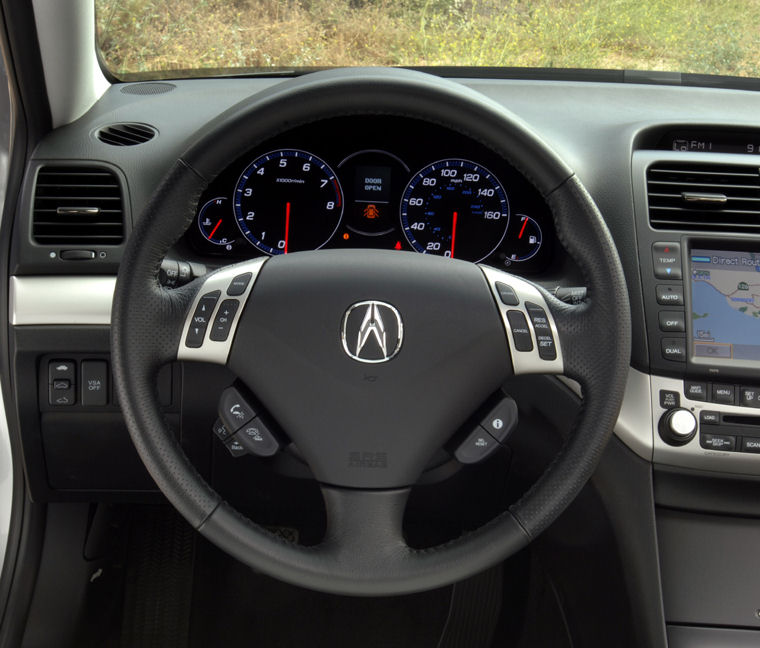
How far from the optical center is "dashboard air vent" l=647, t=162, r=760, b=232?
1.46 meters

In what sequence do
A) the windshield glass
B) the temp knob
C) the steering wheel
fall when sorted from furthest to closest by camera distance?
1. the windshield glass
2. the temp knob
3. the steering wheel

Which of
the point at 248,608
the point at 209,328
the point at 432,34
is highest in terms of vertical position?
the point at 432,34

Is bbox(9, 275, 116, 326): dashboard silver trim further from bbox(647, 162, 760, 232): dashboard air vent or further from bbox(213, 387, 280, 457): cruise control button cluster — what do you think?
bbox(647, 162, 760, 232): dashboard air vent

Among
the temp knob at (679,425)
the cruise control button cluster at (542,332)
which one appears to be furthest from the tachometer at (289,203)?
the temp knob at (679,425)

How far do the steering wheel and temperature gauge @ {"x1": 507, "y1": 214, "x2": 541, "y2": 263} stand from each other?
40cm

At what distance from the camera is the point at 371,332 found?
44.4 inches

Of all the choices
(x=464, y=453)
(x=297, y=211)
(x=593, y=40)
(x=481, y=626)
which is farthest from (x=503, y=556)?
(x=593, y=40)

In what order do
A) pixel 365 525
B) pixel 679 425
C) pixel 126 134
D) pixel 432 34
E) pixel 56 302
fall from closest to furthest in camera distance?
pixel 365 525, pixel 679 425, pixel 56 302, pixel 126 134, pixel 432 34

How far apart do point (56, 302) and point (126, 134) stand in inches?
13.1

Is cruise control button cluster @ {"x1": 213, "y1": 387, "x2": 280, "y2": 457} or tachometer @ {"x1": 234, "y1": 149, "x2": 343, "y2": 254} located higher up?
tachometer @ {"x1": 234, "y1": 149, "x2": 343, "y2": 254}

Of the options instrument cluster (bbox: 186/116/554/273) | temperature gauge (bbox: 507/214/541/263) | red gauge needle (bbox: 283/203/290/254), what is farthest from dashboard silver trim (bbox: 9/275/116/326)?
temperature gauge (bbox: 507/214/541/263)

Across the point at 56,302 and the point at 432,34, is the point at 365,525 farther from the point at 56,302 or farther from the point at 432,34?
the point at 432,34

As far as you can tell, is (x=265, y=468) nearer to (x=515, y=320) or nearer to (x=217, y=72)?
(x=515, y=320)

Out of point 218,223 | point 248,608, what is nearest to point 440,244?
point 218,223
